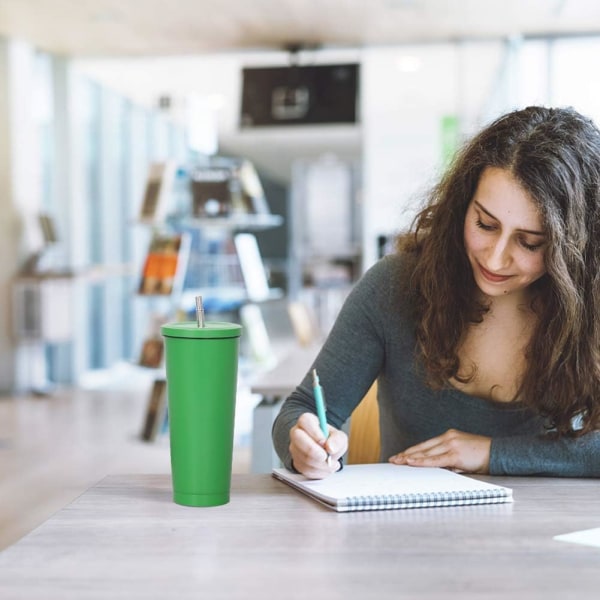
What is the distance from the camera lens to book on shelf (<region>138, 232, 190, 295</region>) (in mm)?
5734

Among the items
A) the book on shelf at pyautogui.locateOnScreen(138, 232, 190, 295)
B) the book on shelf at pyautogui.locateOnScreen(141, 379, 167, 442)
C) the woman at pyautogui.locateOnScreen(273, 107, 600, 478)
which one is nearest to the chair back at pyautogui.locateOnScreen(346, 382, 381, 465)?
the woman at pyautogui.locateOnScreen(273, 107, 600, 478)

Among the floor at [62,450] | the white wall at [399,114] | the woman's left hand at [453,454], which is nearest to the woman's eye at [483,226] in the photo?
the woman's left hand at [453,454]

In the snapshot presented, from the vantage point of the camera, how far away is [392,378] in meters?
1.63

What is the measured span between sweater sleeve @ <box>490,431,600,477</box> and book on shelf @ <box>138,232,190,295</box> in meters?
4.44

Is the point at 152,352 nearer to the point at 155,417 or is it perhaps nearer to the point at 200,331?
the point at 155,417

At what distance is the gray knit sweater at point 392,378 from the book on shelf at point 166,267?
418 cm

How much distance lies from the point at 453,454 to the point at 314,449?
0.88 ft

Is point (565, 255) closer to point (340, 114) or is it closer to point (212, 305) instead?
point (212, 305)

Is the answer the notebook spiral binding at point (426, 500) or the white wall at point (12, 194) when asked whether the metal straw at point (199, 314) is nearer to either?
the notebook spiral binding at point (426, 500)

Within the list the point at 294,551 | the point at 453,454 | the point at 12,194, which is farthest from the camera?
the point at 12,194

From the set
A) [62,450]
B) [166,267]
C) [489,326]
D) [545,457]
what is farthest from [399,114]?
[545,457]

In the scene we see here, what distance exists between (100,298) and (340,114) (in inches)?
122

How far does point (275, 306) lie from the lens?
16016 mm

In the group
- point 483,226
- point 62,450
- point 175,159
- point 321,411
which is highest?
point 175,159
